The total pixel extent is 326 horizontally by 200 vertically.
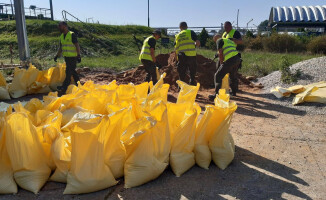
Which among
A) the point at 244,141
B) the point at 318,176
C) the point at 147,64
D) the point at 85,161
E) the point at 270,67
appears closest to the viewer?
the point at 85,161

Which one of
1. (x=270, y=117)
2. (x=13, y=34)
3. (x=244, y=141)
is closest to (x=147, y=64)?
(x=270, y=117)

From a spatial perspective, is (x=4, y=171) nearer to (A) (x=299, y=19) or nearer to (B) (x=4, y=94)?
(B) (x=4, y=94)

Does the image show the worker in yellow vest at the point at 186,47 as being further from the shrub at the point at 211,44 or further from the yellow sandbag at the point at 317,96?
the shrub at the point at 211,44

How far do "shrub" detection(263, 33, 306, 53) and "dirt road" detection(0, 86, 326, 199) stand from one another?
14.3m

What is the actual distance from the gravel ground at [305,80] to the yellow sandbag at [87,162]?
14.8 ft

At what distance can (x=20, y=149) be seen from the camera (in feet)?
8.80

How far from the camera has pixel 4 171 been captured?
274 cm

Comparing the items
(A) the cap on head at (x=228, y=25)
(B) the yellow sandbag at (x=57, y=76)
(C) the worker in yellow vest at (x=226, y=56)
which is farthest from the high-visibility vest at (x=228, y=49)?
(B) the yellow sandbag at (x=57, y=76)

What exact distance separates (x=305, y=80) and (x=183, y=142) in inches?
221

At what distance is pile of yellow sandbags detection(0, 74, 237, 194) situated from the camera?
260 centimetres

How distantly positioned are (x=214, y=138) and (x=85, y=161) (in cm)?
141

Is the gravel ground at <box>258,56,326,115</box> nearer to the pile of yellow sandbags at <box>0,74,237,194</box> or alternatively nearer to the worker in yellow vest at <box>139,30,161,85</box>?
the worker in yellow vest at <box>139,30,161,85</box>

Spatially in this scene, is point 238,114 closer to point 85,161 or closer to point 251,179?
point 251,179

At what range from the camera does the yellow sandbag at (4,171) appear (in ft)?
8.74
